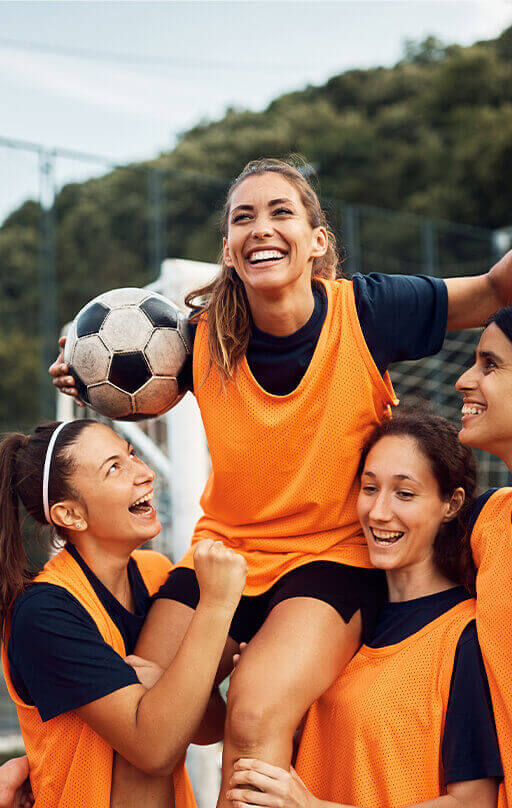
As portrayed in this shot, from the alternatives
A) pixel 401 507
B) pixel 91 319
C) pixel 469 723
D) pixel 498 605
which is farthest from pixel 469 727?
pixel 91 319

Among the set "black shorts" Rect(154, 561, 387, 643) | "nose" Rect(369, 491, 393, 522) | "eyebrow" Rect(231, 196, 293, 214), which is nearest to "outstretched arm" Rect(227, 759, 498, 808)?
"black shorts" Rect(154, 561, 387, 643)

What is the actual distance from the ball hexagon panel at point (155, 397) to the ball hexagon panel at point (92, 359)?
12 cm

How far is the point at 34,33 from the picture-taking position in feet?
59.2

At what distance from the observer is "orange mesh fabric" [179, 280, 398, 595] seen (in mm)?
2244

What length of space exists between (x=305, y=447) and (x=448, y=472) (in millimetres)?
391

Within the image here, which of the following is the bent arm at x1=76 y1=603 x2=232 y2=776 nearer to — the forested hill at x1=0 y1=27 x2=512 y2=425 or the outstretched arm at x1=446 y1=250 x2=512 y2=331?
the outstretched arm at x1=446 y1=250 x2=512 y2=331

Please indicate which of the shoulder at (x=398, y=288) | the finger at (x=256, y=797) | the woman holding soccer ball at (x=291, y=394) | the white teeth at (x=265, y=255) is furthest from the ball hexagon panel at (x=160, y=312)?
the finger at (x=256, y=797)

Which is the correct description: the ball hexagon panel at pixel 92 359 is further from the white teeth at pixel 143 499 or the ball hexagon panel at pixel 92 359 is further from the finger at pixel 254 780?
the finger at pixel 254 780

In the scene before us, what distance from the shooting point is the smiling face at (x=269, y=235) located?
2.32 m

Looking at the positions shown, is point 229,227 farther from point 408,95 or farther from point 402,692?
point 408,95

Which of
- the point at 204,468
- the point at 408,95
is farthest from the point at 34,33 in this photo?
the point at 204,468

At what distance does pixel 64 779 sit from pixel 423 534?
3.58 ft

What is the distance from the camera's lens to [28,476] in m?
2.24

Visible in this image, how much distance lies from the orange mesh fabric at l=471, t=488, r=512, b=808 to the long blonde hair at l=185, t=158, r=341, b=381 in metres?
0.81
